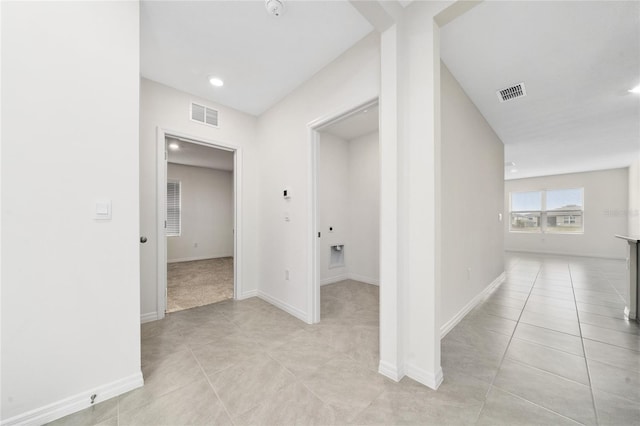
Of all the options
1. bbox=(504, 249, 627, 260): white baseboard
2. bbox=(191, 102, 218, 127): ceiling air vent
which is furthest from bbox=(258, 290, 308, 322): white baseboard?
bbox=(504, 249, 627, 260): white baseboard

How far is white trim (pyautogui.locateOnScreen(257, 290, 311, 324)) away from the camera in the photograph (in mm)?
2685

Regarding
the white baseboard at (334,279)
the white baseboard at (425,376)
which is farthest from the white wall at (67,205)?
the white baseboard at (334,279)

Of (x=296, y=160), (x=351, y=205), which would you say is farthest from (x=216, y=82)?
(x=351, y=205)

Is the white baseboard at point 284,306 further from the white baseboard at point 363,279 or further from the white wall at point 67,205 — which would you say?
the white baseboard at point 363,279

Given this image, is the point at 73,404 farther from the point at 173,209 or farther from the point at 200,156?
the point at 173,209

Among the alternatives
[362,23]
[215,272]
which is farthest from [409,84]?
[215,272]

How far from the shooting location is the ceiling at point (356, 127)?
3.59 metres

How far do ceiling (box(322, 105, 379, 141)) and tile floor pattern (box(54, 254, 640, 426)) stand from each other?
108 inches

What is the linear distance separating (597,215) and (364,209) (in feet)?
25.1

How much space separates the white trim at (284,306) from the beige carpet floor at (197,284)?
1.73 feet

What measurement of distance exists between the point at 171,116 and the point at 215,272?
3408 mm

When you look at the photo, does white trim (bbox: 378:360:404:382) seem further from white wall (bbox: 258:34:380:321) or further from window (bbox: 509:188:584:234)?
window (bbox: 509:188:584:234)

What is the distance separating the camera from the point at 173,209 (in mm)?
6398

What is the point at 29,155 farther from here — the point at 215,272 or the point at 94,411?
the point at 215,272
